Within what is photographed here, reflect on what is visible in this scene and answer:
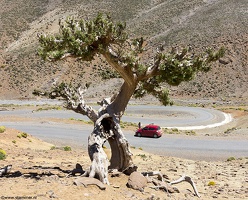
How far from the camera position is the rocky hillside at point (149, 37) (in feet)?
288

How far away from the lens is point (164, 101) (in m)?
16.3

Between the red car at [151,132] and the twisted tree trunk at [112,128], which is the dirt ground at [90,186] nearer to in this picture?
the twisted tree trunk at [112,128]

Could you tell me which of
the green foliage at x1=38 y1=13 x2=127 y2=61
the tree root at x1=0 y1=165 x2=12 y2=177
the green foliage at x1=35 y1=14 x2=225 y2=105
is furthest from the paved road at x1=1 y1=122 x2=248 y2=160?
the tree root at x1=0 y1=165 x2=12 y2=177

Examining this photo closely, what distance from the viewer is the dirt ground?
10328 millimetres

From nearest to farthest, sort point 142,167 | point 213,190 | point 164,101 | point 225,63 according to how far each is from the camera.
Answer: point 213,190 → point 164,101 → point 142,167 → point 225,63

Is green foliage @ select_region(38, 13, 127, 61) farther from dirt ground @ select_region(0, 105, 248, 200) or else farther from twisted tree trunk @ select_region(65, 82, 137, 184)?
dirt ground @ select_region(0, 105, 248, 200)

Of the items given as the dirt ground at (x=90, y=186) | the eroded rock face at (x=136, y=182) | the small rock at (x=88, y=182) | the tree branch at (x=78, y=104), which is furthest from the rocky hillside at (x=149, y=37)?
the small rock at (x=88, y=182)

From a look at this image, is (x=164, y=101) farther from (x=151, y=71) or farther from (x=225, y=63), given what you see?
(x=225, y=63)

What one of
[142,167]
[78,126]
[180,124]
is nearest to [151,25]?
[180,124]

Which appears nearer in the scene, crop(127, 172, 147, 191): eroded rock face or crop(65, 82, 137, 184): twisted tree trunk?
crop(127, 172, 147, 191): eroded rock face

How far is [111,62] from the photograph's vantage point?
1387 cm

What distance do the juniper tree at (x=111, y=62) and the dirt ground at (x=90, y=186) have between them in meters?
1.25

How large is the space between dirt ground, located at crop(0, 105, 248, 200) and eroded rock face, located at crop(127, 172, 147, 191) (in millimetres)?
207

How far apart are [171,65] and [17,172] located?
27.4 feet
